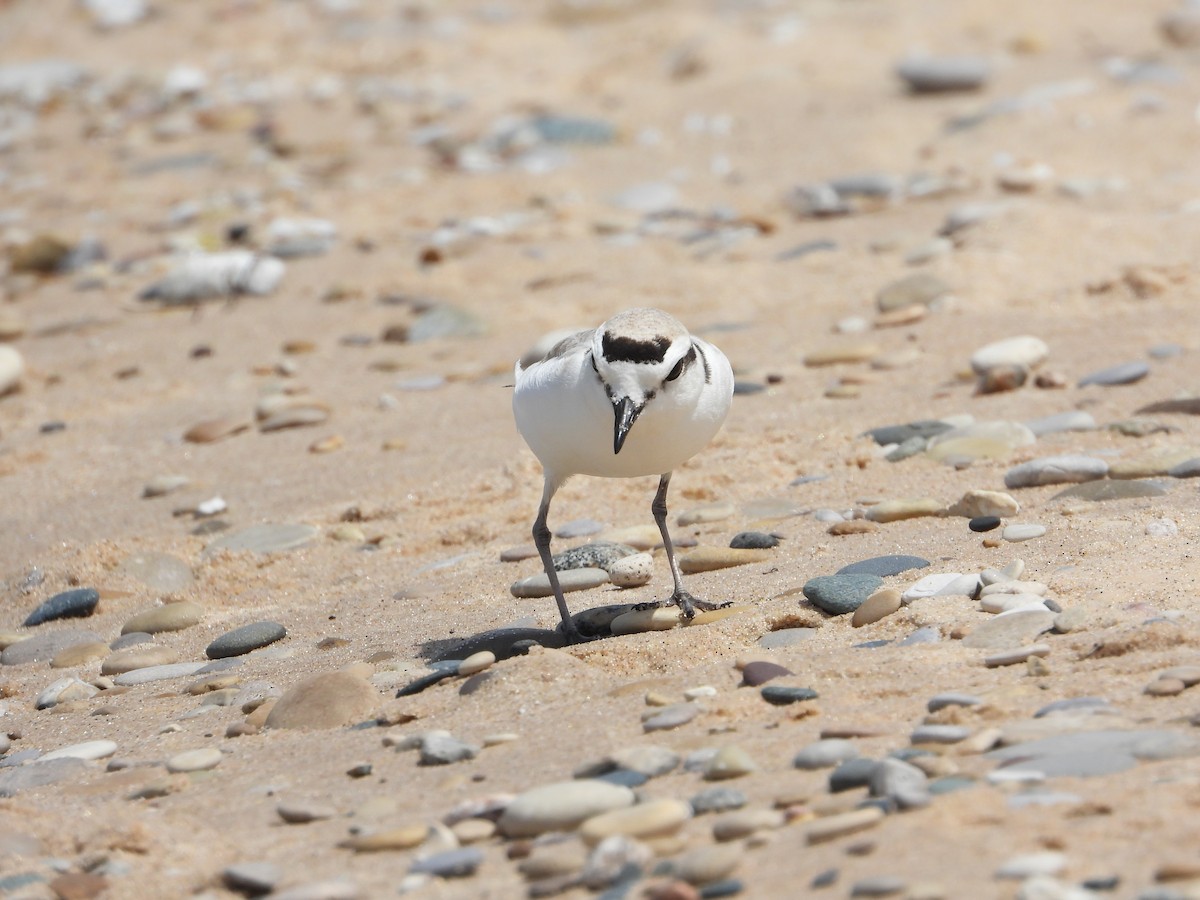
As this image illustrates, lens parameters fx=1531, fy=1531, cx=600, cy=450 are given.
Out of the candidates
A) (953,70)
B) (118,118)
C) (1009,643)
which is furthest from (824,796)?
(118,118)

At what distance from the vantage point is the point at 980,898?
297cm

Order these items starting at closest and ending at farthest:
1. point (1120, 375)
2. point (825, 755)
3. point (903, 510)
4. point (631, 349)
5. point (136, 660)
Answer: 1. point (825, 755)
2. point (631, 349)
3. point (136, 660)
4. point (903, 510)
5. point (1120, 375)

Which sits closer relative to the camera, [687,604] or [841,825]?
[841,825]

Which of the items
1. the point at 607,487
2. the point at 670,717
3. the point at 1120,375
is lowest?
the point at 607,487

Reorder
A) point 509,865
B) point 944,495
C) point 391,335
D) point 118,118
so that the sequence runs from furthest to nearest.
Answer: point 118,118 < point 391,335 < point 944,495 < point 509,865

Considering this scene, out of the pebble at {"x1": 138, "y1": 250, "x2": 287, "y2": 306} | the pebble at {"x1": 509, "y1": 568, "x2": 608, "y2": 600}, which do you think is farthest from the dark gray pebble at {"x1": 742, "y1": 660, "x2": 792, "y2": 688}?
the pebble at {"x1": 138, "y1": 250, "x2": 287, "y2": 306}

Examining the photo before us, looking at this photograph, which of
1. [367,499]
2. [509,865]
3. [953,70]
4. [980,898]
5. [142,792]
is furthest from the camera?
[953,70]

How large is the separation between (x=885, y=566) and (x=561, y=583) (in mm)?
1308

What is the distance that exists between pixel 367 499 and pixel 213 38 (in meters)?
11.7

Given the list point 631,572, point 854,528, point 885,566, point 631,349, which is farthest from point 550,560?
point 854,528

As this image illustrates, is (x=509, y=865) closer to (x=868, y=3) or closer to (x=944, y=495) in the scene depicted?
(x=944, y=495)

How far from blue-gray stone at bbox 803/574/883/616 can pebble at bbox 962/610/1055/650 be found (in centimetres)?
49

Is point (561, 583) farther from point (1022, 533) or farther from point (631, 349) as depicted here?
point (1022, 533)

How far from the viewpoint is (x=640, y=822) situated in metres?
3.49
